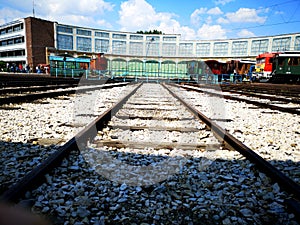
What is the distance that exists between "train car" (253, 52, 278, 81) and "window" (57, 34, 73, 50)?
151ft

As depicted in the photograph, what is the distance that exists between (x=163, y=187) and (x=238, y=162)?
94 centimetres

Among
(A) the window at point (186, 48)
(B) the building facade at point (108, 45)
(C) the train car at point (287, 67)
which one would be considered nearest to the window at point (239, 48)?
(B) the building facade at point (108, 45)

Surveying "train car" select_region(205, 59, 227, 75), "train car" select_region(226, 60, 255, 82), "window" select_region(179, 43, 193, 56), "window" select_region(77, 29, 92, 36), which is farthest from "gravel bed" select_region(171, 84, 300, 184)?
"window" select_region(77, 29, 92, 36)

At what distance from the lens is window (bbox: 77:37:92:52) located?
57.4 metres

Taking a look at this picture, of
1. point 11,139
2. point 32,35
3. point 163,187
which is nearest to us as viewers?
point 163,187

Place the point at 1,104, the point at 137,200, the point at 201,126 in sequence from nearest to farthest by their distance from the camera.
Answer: the point at 137,200, the point at 201,126, the point at 1,104

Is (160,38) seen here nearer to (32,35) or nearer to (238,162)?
(32,35)

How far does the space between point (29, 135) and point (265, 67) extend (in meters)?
27.0

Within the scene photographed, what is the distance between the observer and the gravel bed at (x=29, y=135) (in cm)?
206

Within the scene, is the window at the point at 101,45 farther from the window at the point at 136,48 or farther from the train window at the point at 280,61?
the train window at the point at 280,61

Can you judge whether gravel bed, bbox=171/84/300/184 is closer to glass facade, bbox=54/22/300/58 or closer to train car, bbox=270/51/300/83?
train car, bbox=270/51/300/83

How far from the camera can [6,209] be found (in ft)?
2.17

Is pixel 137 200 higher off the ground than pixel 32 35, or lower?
lower

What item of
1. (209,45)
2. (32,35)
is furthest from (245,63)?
(32,35)
